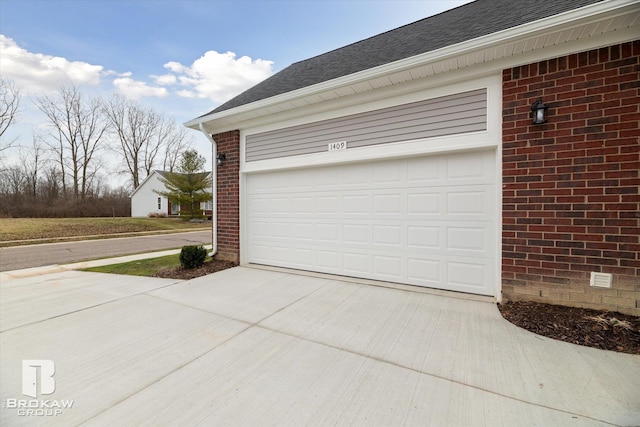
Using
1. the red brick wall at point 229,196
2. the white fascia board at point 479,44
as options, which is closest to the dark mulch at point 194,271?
the red brick wall at point 229,196

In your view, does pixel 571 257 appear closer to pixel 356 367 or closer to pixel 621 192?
pixel 621 192

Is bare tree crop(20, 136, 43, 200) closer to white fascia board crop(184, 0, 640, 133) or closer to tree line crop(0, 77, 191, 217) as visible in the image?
tree line crop(0, 77, 191, 217)

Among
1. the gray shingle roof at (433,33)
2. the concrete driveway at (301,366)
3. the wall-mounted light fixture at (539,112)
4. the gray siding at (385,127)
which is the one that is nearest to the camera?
the concrete driveway at (301,366)

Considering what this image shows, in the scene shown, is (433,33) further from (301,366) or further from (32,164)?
(32,164)

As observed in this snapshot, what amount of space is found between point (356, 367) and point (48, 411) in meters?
2.20

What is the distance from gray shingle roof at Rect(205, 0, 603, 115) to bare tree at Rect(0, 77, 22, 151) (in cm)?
2510

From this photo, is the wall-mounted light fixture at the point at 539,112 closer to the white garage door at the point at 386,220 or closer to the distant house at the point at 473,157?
the distant house at the point at 473,157

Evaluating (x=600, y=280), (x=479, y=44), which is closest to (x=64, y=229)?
(x=479, y=44)

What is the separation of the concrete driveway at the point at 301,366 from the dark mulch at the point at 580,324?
0.54ft

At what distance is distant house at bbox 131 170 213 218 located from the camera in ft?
93.8

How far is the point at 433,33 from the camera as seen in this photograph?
4984 mm

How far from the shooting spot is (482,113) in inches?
150

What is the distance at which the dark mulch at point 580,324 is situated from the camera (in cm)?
260

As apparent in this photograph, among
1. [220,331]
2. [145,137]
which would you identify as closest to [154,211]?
[145,137]
